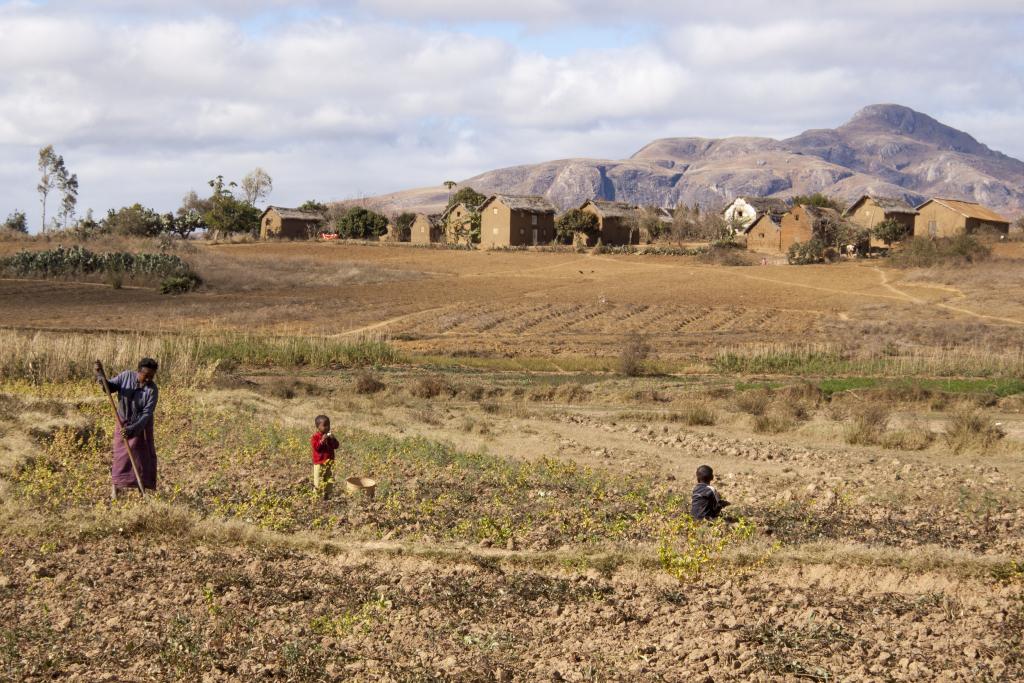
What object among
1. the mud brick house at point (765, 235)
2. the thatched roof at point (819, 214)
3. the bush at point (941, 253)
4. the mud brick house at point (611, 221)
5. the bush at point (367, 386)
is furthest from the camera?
the mud brick house at point (611, 221)

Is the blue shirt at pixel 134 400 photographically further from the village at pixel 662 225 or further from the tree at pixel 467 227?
the tree at pixel 467 227

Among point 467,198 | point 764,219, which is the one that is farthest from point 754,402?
point 467,198

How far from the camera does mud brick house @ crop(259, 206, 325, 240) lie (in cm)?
9694

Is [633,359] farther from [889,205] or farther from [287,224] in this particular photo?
[287,224]

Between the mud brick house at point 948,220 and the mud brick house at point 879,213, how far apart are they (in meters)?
0.91

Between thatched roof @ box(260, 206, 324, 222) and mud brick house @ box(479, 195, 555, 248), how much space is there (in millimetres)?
A: 19855

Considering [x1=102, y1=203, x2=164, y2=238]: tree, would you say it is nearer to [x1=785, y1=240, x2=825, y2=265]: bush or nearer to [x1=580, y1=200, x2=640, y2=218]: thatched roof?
[x1=580, y1=200, x2=640, y2=218]: thatched roof

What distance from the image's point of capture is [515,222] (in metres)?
84.9

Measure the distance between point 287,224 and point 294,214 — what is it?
1933 millimetres

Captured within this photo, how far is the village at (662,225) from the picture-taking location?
75.8 metres

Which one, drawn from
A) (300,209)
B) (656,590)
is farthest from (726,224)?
(656,590)

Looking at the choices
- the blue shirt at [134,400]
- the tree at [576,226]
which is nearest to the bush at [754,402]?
the blue shirt at [134,400]

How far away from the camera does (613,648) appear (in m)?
8.22

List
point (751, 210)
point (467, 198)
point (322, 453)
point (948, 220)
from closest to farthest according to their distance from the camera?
point (322, 453)
point (948, 220)
point (467, 198)
point (751, 210)
